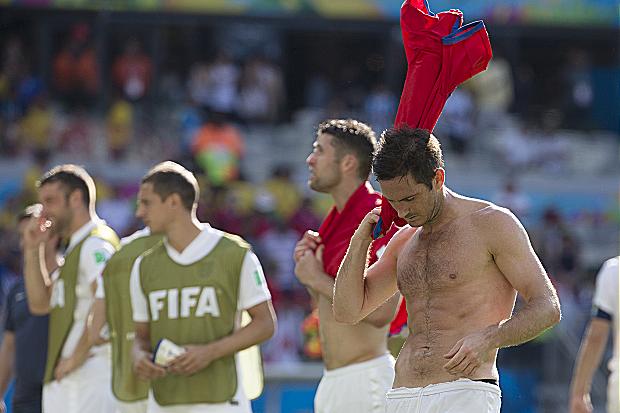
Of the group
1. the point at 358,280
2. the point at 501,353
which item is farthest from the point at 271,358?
the point at 358,280

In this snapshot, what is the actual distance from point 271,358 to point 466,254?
9.78m

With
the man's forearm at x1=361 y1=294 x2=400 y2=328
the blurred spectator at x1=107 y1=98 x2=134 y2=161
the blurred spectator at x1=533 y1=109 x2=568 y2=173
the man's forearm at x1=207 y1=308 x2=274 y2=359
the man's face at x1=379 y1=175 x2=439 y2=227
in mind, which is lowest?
the blurred spectator at x1=533 y1=109 x2=568 y2=173

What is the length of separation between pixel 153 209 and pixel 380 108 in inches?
561

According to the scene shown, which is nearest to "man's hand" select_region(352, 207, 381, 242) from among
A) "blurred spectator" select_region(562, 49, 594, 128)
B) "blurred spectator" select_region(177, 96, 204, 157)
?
"blurred spectator" select_region(177, 96, 204, 157)

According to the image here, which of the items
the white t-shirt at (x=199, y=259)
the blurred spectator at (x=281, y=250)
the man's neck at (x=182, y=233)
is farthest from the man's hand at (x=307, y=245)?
the blurred spectator at (x=281, y=250)

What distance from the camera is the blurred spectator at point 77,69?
21.4 metres

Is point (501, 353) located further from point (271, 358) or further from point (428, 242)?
point (428, 242)

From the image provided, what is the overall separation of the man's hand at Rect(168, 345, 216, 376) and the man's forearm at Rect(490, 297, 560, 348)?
8.11 ft

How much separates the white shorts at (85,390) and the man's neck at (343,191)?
7.01 ft

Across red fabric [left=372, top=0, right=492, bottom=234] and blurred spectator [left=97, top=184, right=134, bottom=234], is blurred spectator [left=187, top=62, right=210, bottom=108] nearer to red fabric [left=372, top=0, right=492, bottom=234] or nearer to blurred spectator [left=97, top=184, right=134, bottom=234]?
blurred spectator [left=97, top=184, right=134, bottom=234]

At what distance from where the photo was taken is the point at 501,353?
15.2 m

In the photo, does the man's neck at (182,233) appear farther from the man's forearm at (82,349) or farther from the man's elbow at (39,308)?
the man's elbow at (39,308)

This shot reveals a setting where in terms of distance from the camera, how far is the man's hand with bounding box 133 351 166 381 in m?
7.11

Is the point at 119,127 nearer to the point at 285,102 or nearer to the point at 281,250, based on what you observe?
the point at 285,102
